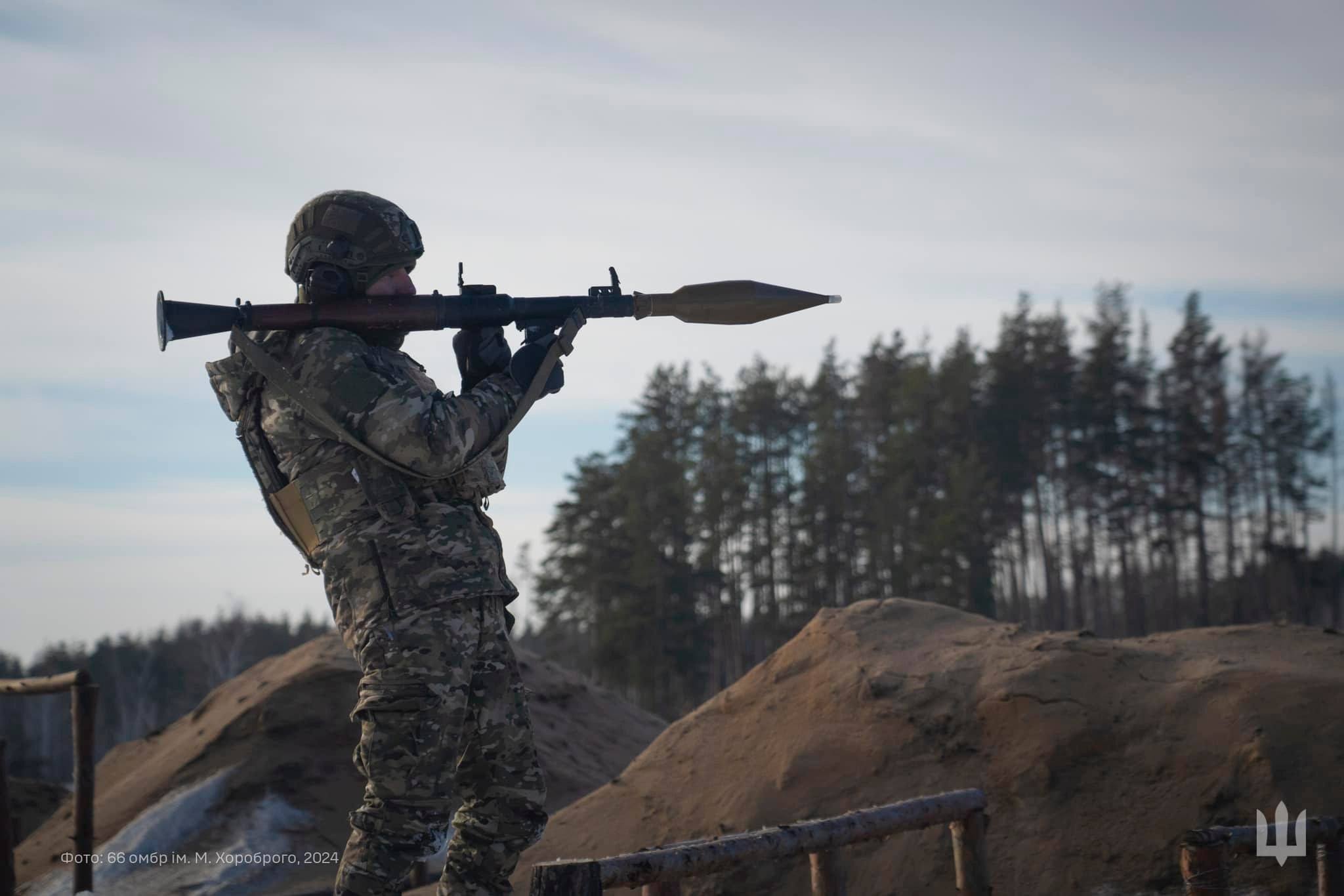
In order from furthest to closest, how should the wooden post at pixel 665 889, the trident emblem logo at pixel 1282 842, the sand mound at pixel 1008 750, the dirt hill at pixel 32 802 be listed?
the dirt hill at pixel 32 802 < the sand mound at pixel 1008 750 < the trident emblem logo at pixel 1282 842 < the wooden post at pixel 665 889

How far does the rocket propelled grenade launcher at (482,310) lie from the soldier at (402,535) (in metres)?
0.07

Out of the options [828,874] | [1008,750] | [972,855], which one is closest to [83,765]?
[828,874]

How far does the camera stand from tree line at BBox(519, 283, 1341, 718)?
42031 millimetres

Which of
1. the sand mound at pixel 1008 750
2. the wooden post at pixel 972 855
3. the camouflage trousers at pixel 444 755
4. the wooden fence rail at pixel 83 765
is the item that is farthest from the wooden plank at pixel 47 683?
the wooden post at pixel 972 855

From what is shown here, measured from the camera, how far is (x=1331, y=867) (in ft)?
16.4

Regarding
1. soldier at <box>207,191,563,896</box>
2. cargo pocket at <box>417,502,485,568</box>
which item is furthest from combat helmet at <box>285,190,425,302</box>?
cargo pocket at <box>417,502,485,568</box>

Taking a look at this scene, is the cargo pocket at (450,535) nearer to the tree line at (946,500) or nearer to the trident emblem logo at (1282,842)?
the trident emblem logo at (1282,842)

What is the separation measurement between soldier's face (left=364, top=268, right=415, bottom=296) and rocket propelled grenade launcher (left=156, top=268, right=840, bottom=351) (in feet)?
0.17

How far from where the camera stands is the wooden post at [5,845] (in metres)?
6.85

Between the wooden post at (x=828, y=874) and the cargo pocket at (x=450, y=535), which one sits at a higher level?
the cargo pocket at (x=450, y=535)

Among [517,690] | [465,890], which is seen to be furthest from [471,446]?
[465,890]

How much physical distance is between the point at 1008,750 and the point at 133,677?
69.9 meters

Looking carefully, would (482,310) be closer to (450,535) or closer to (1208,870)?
(450,535)

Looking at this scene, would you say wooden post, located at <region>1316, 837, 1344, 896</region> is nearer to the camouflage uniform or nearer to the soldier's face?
the camouflage uniform
